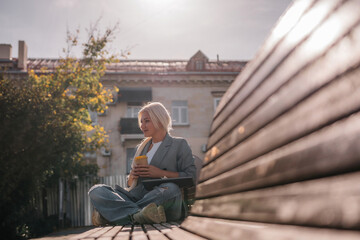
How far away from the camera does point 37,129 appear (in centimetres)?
1075

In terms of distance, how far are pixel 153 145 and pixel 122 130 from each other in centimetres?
1817

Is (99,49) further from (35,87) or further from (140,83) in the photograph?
(140,83)

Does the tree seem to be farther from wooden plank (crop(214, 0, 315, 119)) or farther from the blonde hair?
wooden plank (crop(214, 0, 315, 119))

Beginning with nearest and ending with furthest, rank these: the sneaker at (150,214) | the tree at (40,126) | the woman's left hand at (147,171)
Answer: the sneaker at (150,214) < the woman's left hand at (147,171) < the tree at (40,126)

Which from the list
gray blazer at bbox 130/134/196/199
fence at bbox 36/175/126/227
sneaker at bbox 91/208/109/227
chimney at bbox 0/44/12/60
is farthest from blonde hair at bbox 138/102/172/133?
chimney at bbox 0/44/12/60

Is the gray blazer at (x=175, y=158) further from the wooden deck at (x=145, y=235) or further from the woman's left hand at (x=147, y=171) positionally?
the wooden deck at (x=145, y=235)

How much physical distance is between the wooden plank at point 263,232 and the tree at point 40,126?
30.9ft

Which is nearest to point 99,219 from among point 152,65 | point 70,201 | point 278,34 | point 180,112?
point 278,34

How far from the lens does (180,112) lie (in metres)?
23.1

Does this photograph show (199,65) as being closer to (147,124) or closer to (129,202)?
(147,124)

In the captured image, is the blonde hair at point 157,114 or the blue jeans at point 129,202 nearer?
the blue jeans at point 129,202

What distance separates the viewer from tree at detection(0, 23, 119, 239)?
10.0m

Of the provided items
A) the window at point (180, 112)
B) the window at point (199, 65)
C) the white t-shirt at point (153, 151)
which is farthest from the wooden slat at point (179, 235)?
the window at point (199, 65)

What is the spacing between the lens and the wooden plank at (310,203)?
658mm
